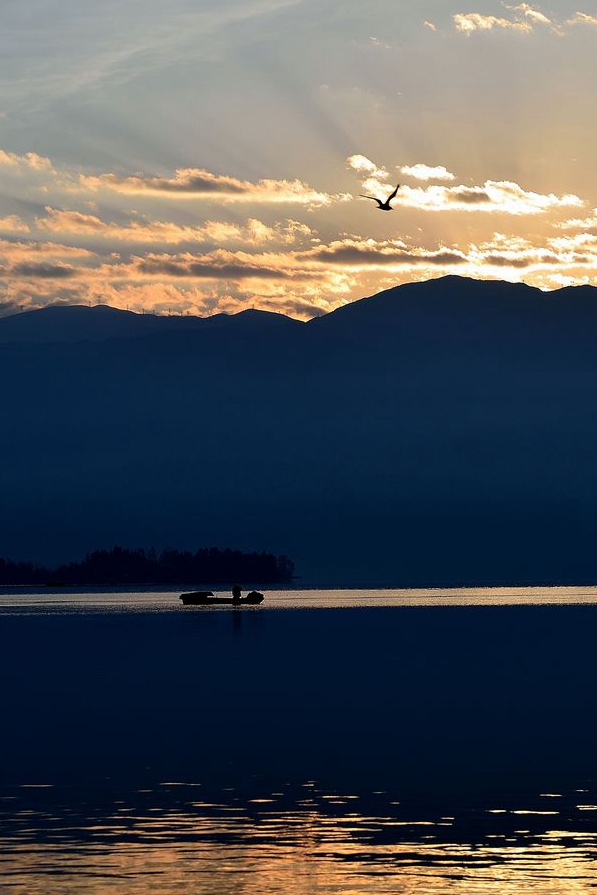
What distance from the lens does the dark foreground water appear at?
42.4 m

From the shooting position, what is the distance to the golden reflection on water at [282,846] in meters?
40.7

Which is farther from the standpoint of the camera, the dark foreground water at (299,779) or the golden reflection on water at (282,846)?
the dark foreground water at (299,779)

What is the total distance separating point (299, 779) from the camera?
58.8 m

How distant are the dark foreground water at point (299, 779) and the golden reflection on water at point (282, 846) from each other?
90mm

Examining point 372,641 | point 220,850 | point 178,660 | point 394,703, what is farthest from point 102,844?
point 372,641

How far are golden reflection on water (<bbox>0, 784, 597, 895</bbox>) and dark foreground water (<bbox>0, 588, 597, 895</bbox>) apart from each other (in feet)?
0.30

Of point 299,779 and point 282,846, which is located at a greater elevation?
point 299,779

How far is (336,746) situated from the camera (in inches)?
2702

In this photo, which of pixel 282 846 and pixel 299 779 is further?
pixel 299 779

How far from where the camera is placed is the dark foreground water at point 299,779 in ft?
139

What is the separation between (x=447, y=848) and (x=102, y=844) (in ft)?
29.4

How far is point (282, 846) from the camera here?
45.8 meters

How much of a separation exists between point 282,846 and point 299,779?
13058 millimetres

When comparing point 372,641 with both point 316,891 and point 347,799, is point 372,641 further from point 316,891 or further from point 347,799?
point 316,891
